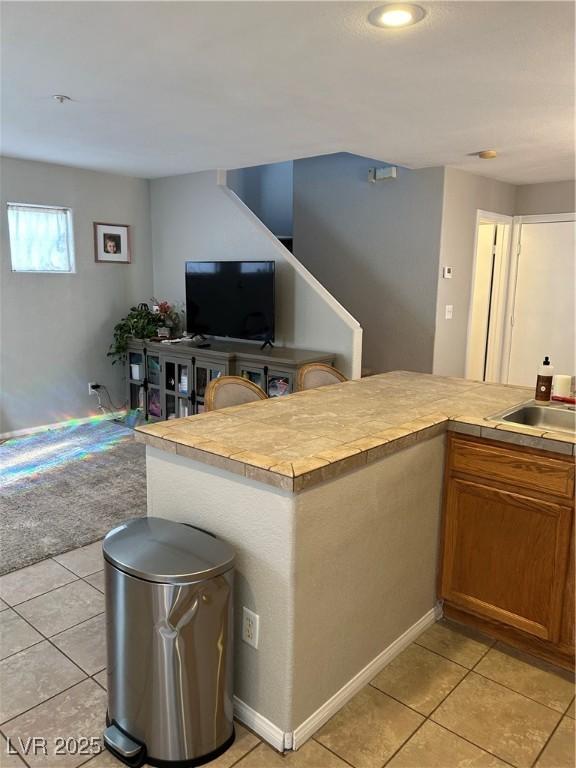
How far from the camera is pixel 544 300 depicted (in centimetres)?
552

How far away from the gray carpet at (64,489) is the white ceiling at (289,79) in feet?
7.66

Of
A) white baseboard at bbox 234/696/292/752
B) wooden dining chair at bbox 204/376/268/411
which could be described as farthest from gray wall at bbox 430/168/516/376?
white baseboard at bbox 234/696/292/752

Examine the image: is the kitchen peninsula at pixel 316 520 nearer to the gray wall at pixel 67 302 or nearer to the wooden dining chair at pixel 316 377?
the wooden dining chair at pixel 316 377

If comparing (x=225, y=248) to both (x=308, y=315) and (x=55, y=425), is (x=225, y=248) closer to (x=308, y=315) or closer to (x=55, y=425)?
(x=308, y=315)

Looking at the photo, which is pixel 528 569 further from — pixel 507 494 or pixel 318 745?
pixel 318 745

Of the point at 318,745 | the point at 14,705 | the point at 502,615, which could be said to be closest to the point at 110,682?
the point at 14,705

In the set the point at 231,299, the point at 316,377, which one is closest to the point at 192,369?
the point at 231,299

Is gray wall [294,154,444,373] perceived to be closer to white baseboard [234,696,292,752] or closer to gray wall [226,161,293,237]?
gray wall [226,161,293,237]

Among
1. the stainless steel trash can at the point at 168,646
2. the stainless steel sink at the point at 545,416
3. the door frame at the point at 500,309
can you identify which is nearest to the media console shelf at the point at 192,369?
the door frame at the point at 500,309

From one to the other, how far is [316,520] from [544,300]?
15.2 feet

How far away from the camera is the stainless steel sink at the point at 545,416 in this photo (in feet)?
8.16

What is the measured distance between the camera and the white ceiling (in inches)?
79.0

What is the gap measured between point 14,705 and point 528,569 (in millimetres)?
1904

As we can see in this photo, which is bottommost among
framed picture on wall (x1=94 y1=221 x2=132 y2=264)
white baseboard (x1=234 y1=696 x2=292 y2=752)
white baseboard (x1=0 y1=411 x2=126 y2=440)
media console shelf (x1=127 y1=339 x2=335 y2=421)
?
white baseboard (x1=234 y1=696 x2=292 y2=752)
